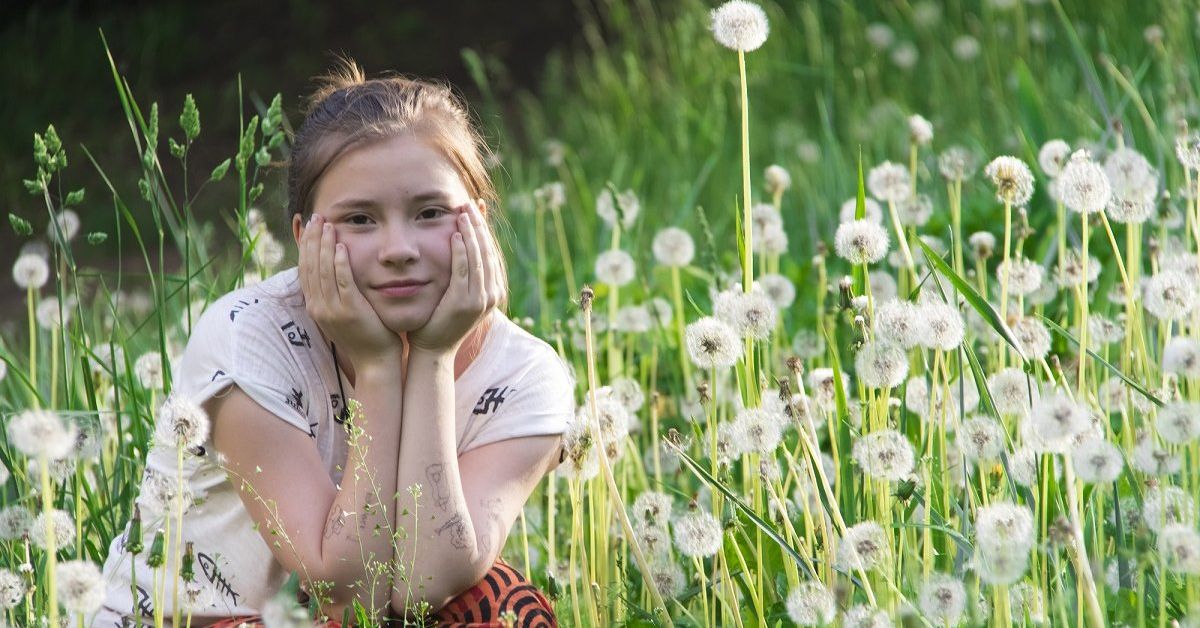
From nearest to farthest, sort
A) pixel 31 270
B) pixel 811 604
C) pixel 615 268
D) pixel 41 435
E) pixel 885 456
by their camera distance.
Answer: pixel 41 435
pixel 811 604
pixel 885 456
pixel 31 270
pixel 615 268

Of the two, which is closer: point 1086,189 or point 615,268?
point 1086,189

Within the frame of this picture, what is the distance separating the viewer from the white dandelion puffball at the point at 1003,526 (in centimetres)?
148

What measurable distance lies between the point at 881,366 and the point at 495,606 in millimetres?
657

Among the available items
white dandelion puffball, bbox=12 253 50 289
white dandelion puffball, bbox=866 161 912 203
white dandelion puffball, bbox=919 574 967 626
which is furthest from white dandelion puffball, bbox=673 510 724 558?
white dandelion puffball, bbox=12 253 50 289

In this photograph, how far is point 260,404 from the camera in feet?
6.52

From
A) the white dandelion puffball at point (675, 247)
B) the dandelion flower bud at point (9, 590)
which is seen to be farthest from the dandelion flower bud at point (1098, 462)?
the white dandelion puffball at point (675, 247)

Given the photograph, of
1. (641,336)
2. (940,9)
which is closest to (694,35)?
(940,9)

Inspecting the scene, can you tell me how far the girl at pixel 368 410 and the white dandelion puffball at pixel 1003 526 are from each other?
711mm

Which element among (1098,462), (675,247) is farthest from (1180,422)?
(675,247)

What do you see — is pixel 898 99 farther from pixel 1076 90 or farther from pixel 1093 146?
pixel 1093 146

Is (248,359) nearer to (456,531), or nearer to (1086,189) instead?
(456,531)

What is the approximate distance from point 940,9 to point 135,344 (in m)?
3.39

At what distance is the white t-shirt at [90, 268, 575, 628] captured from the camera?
2.03 meters

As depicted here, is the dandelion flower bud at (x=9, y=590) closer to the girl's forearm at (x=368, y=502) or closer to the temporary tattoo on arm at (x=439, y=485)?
the girl's forearm at (x=368, y=502)
